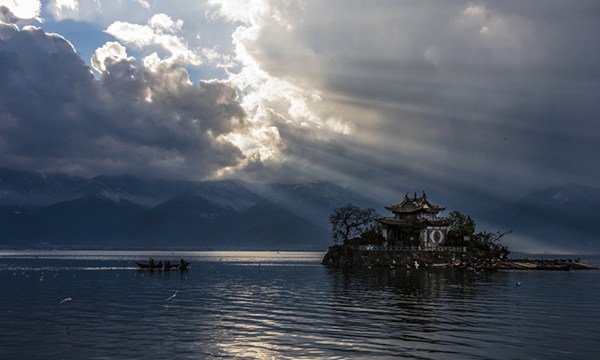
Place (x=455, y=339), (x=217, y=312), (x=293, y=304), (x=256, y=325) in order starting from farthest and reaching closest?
(x=293, y=304)
(x=217, y=312)
(x=256, y=325)
(x=455, y=339)

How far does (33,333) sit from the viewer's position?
37.8 metres

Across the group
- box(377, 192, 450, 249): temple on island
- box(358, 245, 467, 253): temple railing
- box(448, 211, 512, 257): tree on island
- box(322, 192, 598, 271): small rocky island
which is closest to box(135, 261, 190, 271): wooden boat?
box(322, 192, 598, 271): small rocky island

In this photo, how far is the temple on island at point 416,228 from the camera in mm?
135375

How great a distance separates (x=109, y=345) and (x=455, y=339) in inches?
858

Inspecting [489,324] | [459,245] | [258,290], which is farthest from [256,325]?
[459,245]

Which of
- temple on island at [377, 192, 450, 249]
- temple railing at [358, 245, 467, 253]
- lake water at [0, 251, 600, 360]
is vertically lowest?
lake water at [0, 251, 600, 360]

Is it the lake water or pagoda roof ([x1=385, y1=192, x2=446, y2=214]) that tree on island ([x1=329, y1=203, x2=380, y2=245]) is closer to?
pagoda roof ([x1=385, y1=192, x2=446, y2=214])

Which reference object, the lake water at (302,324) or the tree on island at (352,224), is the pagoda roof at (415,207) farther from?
the lake water at (302,324)

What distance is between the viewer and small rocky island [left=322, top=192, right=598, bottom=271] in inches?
5089

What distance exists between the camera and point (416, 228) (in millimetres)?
135625

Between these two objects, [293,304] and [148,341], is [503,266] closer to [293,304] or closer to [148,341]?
[293,304]

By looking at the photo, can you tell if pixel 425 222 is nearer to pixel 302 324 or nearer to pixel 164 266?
pixel 164 266

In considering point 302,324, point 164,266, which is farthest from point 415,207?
point 302,324

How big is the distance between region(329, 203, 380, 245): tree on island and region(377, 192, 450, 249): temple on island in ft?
10.6
